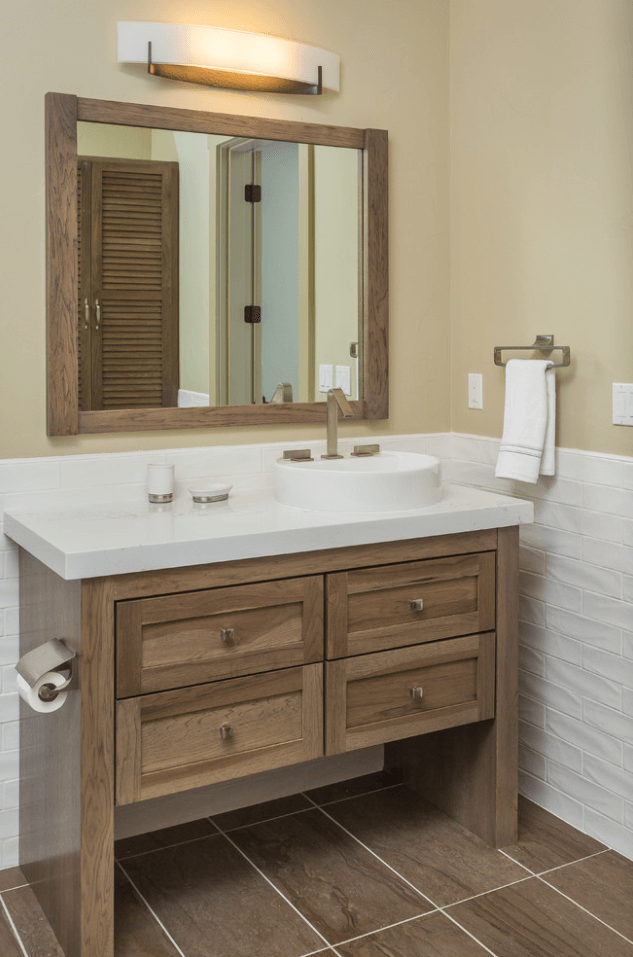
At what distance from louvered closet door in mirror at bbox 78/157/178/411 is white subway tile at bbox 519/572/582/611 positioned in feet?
3.69

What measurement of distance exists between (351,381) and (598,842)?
1430mm

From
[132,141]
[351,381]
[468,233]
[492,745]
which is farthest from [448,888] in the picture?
[132,141]

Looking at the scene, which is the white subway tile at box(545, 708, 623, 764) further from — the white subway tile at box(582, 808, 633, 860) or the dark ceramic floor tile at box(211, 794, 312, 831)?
the dark ceramic floor tile at box(211, 794, 312, 831)

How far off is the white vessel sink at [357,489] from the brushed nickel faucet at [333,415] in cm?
18

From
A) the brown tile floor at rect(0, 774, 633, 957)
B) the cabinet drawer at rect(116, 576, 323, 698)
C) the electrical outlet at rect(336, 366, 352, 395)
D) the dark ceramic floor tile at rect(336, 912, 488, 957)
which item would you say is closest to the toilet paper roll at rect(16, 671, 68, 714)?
the cabinet drawer at rect(116, 576, 323, 698)

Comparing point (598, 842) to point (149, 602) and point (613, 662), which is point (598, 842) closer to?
point (613, 662)

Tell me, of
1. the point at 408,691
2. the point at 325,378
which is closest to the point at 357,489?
the point at 408,691

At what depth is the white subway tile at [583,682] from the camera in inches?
92.4

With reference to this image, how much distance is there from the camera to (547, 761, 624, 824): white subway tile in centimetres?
236

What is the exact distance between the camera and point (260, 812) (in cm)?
258

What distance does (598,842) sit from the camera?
240cm

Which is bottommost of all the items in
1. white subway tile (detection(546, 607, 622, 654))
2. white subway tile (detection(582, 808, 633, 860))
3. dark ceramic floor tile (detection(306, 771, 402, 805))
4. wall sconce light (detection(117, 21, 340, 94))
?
dark ceramic floor tile (detection(306, 771, 402, 805))

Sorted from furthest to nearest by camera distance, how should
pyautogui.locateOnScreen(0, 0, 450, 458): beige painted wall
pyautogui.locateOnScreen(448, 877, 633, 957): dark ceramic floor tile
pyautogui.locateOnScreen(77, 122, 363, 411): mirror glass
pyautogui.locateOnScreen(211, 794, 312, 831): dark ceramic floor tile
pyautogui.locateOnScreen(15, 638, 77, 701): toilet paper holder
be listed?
pyautogui.locateOnScreen(211, 794, 312, 831): dark ceramic floor tile → pyautogui.locateOnScreen(77, 122, 363, 411): mirror glass → pyautogui.locateOnScreen(0, 0, 450, 458): beige painted wall → pyautogui.locateOnScreen(448, 877, 633, 957): dark ceramic floor tile → pyautogui.locateOnScreen(15, 638, 77, 701): toilet paper holder

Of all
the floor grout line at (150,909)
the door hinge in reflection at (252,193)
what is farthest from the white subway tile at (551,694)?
the door hinge in reflection at (252,193)
